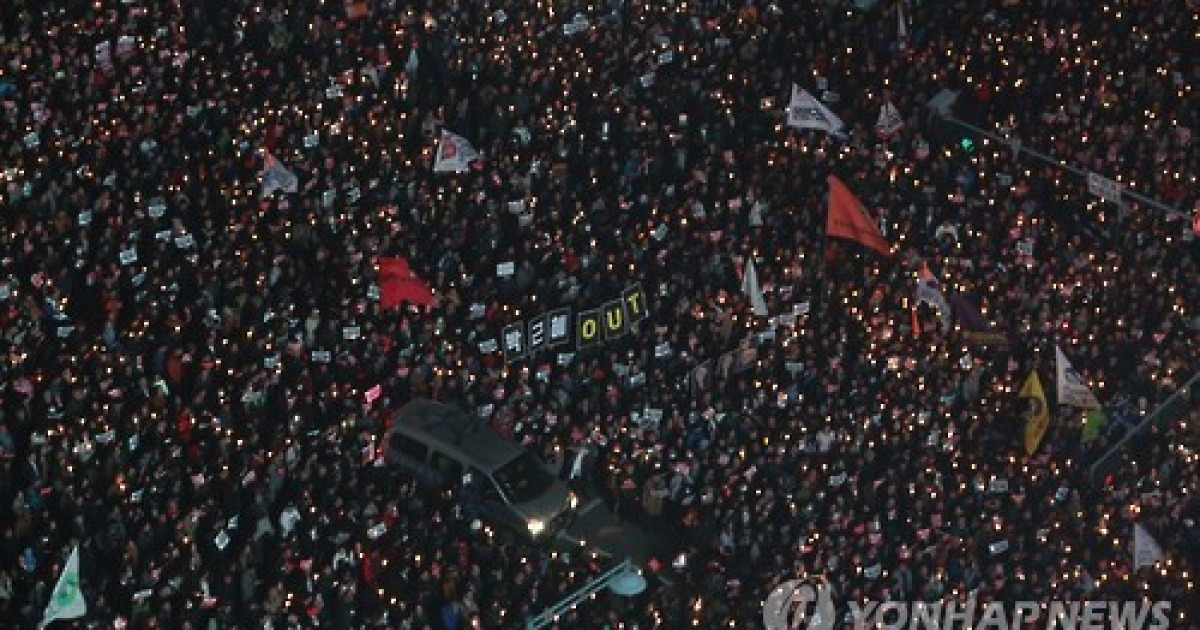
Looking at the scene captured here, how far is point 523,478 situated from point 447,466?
1072 millimetres

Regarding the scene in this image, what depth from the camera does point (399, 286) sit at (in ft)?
152

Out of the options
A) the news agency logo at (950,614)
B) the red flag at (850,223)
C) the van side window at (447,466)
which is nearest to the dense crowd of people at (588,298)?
the news agency logo at (950,614)

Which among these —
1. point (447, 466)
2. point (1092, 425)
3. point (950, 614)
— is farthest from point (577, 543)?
point (1092, 425)

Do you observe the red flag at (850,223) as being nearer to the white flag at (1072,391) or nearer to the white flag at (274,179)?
the white flag at (1072,391)

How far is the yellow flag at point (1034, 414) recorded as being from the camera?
46.9 m

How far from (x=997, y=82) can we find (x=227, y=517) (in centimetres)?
1638

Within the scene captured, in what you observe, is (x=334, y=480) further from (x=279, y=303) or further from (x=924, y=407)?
(x=924, y=407)

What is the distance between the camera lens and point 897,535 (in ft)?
148

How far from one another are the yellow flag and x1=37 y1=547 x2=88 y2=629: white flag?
14.2 m

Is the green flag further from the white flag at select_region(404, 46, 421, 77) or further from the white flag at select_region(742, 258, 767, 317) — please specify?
the white flag at select_region(404, 46, 421, 77)

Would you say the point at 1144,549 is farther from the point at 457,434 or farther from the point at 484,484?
the point at 457,434

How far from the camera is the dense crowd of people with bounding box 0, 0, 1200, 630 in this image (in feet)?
142

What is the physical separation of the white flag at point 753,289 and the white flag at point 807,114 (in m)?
3.20

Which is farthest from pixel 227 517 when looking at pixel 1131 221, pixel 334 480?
pixel 1131 221
